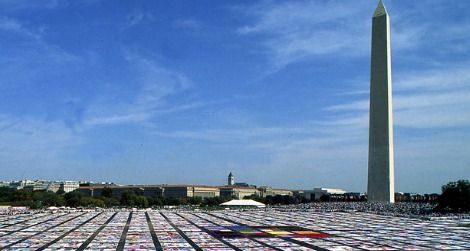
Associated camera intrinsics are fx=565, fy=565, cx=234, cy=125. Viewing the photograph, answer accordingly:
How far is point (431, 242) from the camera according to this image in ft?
75.2

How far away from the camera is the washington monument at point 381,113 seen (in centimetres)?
4647

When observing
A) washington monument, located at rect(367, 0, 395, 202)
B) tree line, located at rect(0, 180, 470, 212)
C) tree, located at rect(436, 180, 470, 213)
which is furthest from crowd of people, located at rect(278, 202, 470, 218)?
washington monument, located at rect(367, 0, 395, 202)

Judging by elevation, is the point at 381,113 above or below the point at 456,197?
above

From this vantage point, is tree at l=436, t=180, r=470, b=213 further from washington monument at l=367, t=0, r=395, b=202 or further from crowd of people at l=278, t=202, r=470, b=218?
washington monument at l=367, t=0, r=395, b=202

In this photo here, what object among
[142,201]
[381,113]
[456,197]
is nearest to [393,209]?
[456,197]

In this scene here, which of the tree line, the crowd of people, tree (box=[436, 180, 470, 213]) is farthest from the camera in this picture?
the tree line

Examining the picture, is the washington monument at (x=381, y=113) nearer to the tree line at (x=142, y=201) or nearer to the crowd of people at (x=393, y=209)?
the crowd of people at (x=393, y=209)

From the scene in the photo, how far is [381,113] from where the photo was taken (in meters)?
47.1

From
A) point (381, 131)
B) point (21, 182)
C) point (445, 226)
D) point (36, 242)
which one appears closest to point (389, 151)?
point (381, 131)

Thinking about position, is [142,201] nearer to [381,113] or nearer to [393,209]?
[381,113]

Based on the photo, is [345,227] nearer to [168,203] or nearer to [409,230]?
[409,230]

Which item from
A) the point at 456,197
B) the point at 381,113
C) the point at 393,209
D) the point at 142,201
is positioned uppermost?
the point at 381,113

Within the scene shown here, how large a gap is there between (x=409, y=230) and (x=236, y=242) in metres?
10.5

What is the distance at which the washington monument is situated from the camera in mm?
46469
